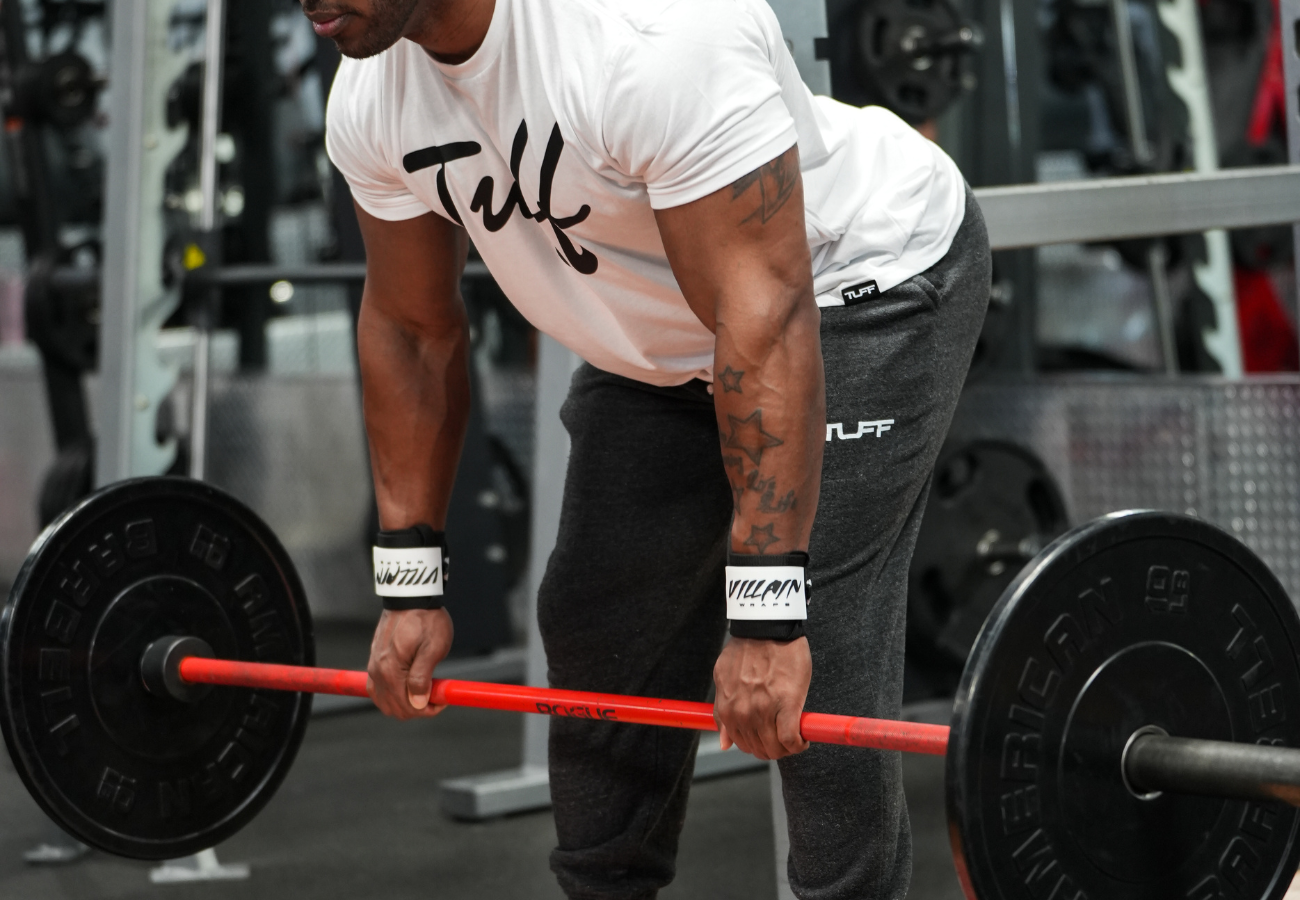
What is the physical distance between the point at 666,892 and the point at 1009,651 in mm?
1430

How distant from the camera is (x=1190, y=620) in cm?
132

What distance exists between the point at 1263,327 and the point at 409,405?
130 inches

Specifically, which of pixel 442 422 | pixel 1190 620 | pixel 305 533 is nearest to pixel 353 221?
pixel 305 533

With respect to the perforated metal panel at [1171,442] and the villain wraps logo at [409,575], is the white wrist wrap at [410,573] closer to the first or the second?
the villain wraps logo at [409,575]

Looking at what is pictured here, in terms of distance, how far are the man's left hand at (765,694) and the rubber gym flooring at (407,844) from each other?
1217 millimetres

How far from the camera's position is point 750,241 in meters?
1.30

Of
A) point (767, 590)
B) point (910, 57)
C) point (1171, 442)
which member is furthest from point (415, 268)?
point (1171, 442)

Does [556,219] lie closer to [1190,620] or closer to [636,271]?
[636,271]

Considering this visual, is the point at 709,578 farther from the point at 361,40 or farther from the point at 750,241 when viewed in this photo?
the point at 361,40

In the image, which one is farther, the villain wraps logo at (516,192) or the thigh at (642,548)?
the thigh at (642,548)

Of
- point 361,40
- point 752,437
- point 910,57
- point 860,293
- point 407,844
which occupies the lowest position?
point 407,844

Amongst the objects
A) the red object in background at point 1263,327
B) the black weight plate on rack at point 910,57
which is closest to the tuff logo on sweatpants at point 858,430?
the black weight plate on rack at point 910,57

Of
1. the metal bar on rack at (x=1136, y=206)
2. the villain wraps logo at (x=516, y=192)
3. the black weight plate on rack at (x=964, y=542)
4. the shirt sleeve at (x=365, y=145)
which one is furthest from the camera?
the black weight plate on rack at (x=964, y=542)

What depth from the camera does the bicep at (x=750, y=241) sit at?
4.26 ft
